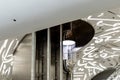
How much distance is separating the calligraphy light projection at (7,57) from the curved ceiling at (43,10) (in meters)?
2.38

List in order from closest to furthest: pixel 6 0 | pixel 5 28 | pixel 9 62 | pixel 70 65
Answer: pixel 6 0 → pixel 5 28 → pixel 70 65 → pixel 9 62

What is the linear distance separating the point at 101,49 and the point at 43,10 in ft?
6.46

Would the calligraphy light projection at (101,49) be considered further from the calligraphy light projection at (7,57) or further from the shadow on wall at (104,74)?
the calligraphy light projection at (7,57)

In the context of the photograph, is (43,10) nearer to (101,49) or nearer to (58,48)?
(101,49)

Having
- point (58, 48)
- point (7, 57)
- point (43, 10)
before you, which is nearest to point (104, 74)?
point (58, 48)

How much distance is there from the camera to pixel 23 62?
16.9 ft

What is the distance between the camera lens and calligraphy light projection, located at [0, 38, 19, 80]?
5.37 m

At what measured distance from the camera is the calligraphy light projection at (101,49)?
4.14m

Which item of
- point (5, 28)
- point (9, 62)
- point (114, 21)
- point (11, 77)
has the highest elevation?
point (114, 21)

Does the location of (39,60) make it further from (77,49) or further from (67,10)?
(67,10)

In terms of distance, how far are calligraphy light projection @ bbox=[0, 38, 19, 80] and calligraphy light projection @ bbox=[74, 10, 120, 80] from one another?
1.63 metres

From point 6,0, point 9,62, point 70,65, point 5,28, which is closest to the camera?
point 6,0

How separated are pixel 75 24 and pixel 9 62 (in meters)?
1.80

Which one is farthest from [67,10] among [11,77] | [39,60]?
[11,77]
